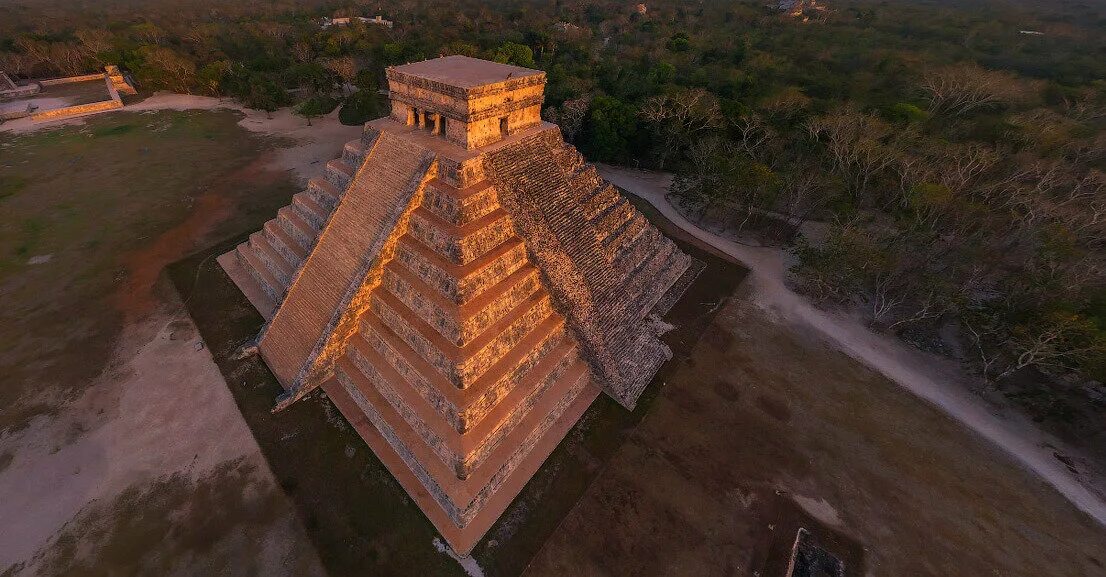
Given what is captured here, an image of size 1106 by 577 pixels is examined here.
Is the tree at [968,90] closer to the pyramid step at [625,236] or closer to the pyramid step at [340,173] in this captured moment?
the pyramid step at [625,236]

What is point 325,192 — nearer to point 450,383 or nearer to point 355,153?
point 355,153

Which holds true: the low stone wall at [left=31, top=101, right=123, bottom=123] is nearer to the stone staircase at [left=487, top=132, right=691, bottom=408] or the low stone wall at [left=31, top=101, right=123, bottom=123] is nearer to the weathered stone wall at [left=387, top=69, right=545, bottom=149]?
the weathered stone wall at [left=387, top=69, right=545, bottom=149]

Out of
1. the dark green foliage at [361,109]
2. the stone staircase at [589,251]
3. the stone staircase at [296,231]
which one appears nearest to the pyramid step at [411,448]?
the stone staircase at [296,231]

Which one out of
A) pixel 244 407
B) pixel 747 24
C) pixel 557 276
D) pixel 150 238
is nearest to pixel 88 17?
pixel 150 238

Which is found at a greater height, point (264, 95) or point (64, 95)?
point (264, 95)

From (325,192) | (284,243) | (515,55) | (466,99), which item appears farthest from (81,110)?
(466,99)

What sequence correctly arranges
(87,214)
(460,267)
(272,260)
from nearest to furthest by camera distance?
(460,267), (272,260), (87,214)

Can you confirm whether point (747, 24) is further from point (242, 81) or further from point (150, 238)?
point (150, 238)
